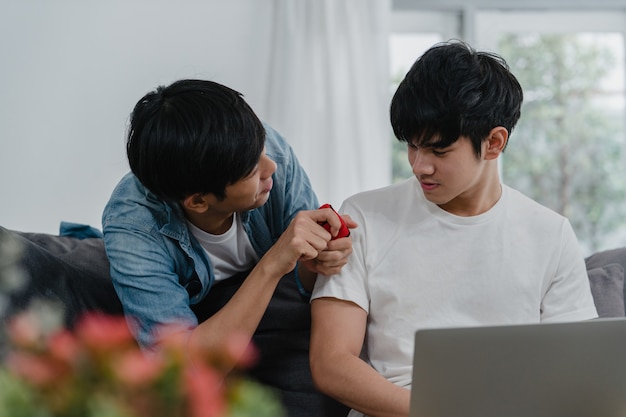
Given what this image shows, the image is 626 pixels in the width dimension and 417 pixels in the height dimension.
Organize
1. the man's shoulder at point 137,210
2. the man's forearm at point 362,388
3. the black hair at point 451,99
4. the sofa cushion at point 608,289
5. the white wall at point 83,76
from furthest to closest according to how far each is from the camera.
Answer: the white wall at point 83,76 → the sofa cushion at point 608,289 → the man's shoulder at point 137,210 → the black hair at point 451,99 → the man's forearm at point 362,388

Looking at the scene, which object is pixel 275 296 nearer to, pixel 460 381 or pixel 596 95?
pixel 460 381

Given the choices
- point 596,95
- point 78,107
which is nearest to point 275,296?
point 78,107

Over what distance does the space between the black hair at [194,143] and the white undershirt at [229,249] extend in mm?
190

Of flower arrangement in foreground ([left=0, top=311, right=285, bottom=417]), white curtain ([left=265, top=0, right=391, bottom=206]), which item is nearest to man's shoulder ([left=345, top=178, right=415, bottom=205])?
flower arrangement in foreground ([left=0, top=311, right=285, bottom=417])

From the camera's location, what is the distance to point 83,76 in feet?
10.4

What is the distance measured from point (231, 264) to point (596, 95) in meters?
2.68

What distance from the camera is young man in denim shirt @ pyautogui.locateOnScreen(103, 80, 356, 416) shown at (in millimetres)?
1506

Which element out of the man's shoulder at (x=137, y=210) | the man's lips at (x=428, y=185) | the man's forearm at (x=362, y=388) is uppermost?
the man's lips at (x=428, y=185)

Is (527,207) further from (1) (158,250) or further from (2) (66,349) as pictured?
(2) (66,349)

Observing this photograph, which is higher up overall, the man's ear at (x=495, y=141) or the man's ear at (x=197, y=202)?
the man's ear at (x=495, y=141)

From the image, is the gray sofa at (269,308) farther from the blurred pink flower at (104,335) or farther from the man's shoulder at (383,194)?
the blurred pink flower at (104,335)

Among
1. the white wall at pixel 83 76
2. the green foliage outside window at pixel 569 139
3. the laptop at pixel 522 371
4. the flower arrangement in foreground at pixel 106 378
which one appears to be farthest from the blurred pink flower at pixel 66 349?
the green foliage outside window at pixel 569 139

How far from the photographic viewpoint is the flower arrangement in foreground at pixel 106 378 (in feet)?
1.43

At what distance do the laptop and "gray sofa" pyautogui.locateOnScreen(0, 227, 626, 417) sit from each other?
29.2 inches
